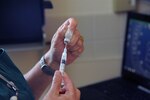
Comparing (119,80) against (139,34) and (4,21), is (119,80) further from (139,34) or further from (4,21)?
(4,21)

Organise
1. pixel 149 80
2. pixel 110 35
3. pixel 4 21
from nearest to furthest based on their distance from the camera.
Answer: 1. pixel 4 21
2. pixel 149 80
3. pixel 110 35

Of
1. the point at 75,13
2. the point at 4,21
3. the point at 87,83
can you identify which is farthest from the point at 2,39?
the point at 87,83

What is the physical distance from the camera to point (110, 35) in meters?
1.50

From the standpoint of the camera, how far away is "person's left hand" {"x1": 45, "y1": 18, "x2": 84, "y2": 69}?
0.91 meters

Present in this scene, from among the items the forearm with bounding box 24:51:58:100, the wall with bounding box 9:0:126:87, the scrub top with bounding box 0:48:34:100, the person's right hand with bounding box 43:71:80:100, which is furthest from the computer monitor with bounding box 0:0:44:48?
the person's right hand with bounding box 43:71:80:100

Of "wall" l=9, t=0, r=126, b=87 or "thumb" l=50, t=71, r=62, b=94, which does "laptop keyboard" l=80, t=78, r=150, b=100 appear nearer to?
"wall" l=9, t=0, r=126, b=87

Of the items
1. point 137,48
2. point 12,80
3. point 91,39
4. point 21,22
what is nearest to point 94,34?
point 91,39

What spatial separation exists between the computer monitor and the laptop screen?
1.43ft

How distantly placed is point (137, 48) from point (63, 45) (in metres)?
0.57

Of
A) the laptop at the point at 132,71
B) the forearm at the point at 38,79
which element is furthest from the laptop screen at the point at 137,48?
the forearm at the point at 38,79

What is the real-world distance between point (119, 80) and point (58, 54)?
2.05 feet

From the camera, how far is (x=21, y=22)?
1.27 metres

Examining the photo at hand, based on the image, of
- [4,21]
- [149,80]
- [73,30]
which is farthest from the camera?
[149,80]

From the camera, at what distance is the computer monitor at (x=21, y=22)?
1248 mm
